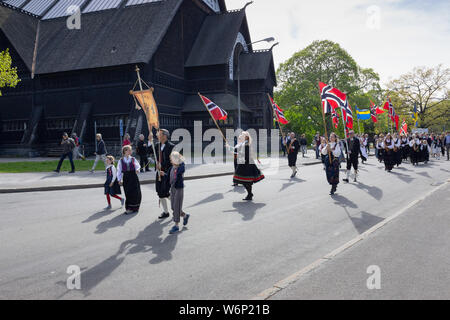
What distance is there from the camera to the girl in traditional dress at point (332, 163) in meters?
11.1

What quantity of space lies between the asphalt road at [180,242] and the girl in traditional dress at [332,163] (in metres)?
0.49

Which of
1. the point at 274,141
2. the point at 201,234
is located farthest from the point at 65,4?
the point at 201,234

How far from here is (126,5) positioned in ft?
127

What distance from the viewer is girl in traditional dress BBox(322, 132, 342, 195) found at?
1110 centimetres

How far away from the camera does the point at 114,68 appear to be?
1264 inches

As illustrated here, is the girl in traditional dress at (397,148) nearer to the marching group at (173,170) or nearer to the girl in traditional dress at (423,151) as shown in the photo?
the girl in traditional dress at (423,151)

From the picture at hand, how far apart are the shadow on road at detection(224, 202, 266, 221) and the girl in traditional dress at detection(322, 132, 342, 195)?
2.71 m

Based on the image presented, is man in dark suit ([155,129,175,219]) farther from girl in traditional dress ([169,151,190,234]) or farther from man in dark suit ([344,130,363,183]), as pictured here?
man in dark suit ([344,130,363,183])

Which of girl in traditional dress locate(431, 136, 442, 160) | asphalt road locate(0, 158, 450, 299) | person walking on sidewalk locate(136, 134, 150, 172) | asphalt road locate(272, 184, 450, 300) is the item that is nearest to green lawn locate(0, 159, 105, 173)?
person walking on sidewalk locate(136, 134, 150, 172)

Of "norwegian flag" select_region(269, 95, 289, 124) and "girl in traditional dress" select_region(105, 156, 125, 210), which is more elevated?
"norwegian flag" select_region(269, 95, 289, 124)

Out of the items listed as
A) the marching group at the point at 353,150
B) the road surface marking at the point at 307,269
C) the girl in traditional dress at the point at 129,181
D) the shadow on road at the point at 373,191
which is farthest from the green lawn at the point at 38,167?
the road surface marking at the point at 307,269

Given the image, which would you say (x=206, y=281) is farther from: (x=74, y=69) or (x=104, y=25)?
(x=104, y=25)

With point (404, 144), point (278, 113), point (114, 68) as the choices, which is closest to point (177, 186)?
point (278, 113)
